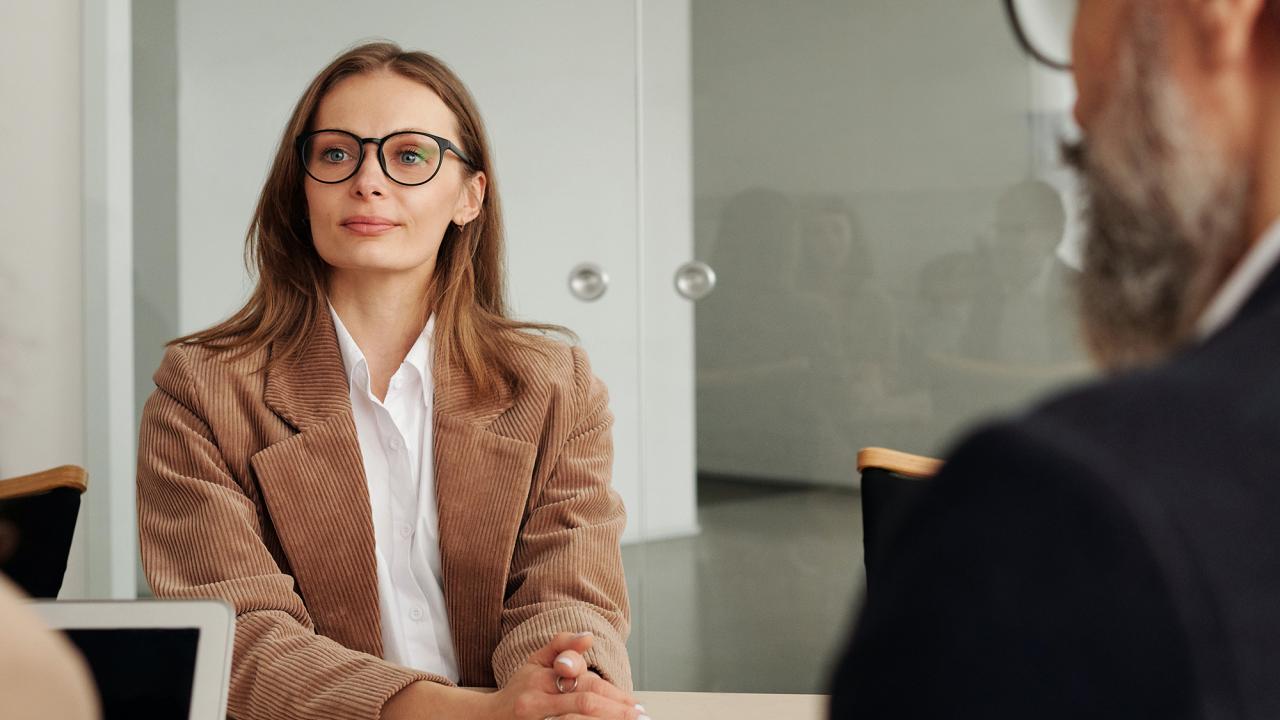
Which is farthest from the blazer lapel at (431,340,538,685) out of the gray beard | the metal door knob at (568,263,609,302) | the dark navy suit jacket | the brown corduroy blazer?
the metal door knob at (568,263,609,302)

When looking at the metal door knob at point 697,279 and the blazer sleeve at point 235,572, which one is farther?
the metal door knob at point 697,279

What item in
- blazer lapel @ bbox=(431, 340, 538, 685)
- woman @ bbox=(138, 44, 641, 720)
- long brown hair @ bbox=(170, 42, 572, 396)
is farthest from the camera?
long brown hair @ bbox=(170, 42, 572, 396)

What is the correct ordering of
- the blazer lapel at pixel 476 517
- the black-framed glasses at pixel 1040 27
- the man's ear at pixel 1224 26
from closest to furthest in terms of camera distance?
1. the man's ear at pixel 1224 26
2. the blazer lapel at pixel 476 517
3. the black-framed glasses at pixel 1040 27

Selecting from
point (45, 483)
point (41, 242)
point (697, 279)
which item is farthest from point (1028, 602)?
point (697, 279)

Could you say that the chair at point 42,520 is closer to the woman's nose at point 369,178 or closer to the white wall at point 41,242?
the woman's nose at point 369,178

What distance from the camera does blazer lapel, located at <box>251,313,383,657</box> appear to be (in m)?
1.44

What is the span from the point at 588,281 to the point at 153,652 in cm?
205

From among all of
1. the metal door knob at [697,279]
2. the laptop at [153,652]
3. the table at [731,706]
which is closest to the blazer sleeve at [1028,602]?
the laptop at [153,652]

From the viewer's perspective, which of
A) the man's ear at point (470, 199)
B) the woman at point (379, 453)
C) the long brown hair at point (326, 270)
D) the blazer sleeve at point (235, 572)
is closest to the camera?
the blazer sleeve at point (235, 572)

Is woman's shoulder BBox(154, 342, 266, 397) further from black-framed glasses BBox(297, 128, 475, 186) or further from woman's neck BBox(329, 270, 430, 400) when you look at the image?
black-framed glasses BBox(297, 128, 475, 186)

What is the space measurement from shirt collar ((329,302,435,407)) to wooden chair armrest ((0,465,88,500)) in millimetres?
385

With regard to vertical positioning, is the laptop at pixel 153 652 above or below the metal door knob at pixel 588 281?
below

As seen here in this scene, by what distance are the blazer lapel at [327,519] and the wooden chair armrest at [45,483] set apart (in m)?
0.33

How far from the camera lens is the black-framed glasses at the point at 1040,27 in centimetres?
277
